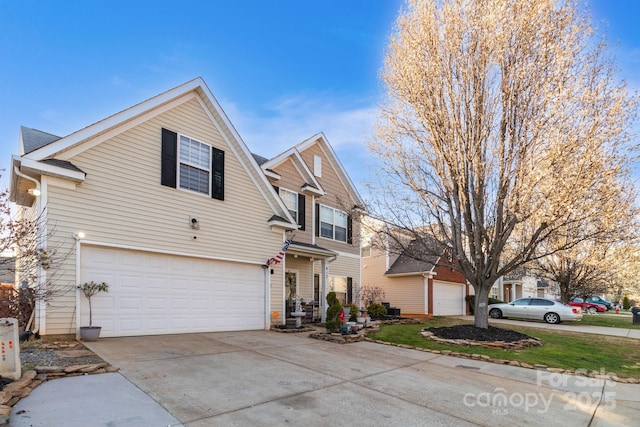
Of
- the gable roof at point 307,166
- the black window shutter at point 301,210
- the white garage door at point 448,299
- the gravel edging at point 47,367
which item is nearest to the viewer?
the gravel edging at point 47,367

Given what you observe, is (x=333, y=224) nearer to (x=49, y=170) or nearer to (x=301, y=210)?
(x=301, y=210)

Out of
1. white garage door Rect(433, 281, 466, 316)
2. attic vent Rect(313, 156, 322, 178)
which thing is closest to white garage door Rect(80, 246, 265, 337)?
attic vent Rect(313, 156, 322, 178)

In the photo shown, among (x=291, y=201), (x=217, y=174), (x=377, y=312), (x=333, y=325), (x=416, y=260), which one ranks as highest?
(x=217, y=174)

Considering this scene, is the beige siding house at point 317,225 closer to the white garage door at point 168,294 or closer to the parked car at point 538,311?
the white garage door at point 168,294

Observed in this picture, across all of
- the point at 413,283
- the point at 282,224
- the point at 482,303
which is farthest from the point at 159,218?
the point at 413,283

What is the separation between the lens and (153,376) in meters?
5.95

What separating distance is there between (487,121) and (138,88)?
40.6 ft

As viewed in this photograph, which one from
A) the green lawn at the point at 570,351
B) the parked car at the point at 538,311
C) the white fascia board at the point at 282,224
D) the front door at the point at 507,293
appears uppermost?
the white fascia board at the point at 282,224

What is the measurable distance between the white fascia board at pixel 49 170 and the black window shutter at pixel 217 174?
379 centimetres

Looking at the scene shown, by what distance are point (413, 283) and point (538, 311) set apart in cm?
677

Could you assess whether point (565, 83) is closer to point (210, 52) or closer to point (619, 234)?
point (619, 234)

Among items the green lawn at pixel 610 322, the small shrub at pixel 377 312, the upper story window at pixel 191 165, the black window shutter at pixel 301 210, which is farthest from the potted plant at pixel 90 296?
the green lawn at pixel 610 322

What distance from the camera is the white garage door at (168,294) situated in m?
9.36

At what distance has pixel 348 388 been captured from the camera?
596 cm
